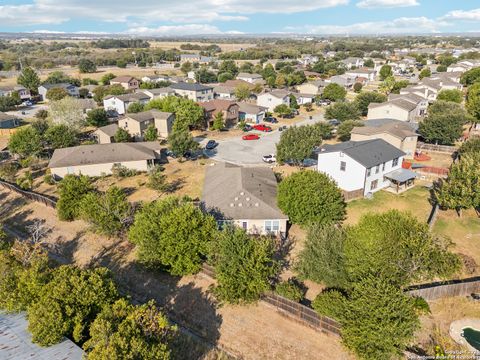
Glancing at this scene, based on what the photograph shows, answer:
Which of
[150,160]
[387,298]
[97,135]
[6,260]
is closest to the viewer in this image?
[387,298]

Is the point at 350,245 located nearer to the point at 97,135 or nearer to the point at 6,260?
the point at 6,260

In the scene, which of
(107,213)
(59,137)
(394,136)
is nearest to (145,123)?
(59,137)

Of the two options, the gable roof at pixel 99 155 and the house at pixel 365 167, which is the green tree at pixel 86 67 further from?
the house at pixel 365 167

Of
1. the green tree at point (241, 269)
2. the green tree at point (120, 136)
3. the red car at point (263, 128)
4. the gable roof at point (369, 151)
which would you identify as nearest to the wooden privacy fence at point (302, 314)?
the green tree at point (241, 269)

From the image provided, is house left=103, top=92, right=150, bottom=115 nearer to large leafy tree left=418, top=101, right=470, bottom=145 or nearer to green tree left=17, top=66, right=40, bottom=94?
green tree left=17, top=66, right=40, bottom=94

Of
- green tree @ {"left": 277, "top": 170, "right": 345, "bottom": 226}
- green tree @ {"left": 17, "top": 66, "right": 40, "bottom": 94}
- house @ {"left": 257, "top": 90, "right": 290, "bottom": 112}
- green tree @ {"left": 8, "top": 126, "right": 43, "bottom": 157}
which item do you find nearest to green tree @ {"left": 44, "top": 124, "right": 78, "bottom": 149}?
green tree @ {"left": 8, "top": 126, "right": 43, "bottom": 157}

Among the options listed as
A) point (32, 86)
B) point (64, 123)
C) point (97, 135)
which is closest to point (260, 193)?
point (97, 135)
